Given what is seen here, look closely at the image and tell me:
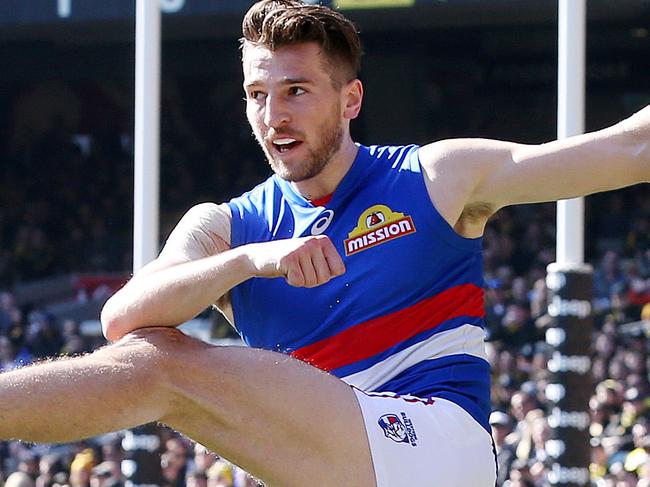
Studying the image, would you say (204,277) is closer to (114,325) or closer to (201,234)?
(114,325)

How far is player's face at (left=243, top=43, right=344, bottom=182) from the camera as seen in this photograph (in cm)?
353

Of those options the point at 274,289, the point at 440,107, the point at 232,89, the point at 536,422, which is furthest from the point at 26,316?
the point at 274,289

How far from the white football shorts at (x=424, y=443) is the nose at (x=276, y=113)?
2.29ft

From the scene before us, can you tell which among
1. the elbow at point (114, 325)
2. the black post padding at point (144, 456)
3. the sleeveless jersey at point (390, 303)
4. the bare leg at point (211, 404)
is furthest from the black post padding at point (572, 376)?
the elbow at point (114, 325)

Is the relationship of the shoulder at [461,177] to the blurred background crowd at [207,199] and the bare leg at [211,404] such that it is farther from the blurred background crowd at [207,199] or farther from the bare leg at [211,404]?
the blurred background crowd at [207,199]

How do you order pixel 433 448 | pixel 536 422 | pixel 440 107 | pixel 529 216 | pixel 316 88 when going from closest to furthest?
pixel 433 448
pixel 316 88
pixel 536 422
pixel 529 216
pixel 440 107

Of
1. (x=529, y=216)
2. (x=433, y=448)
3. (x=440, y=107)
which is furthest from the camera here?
(x=440, y=107)

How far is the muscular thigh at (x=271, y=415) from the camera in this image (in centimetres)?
314

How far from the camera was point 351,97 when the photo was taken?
3.69 m

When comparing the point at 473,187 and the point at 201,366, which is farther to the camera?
the point at 473,187

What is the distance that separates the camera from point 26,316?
53.3 feet

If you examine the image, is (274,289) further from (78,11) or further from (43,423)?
(78,11)

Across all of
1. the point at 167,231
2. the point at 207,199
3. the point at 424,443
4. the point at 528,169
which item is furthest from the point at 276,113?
the point at 207,199

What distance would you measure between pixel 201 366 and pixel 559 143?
1031 millimetres
